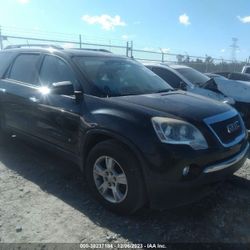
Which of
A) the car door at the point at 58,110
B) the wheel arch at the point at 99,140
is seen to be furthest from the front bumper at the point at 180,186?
the car door at the point at 58,110

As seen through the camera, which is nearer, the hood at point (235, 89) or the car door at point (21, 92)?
the car door at point (21, 92)

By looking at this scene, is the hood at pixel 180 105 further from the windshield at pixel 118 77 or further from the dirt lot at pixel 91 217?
the dirt lot at pixel 91 217

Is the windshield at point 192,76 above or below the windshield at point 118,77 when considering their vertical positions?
below

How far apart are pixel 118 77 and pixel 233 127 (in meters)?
1.63

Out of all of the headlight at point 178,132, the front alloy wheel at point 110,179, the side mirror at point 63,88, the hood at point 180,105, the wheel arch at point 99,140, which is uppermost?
the side mirror at point 63,88

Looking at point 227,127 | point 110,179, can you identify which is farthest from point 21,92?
point 227,127

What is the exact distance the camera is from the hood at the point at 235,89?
23.8 ft

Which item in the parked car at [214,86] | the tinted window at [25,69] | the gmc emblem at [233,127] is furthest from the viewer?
the parked car at [214,86]

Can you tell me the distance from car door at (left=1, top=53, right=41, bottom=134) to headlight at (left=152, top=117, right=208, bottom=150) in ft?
6.80

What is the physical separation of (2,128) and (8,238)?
9.16 ft

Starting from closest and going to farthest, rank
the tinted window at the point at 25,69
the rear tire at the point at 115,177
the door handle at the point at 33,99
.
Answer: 1. the rear tire at the point at 115,177
2. the door handle at the point at 33,99
3. the tinted window at the point at 25,69

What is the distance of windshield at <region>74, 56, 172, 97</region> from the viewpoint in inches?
159

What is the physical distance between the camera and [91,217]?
11.8 feet

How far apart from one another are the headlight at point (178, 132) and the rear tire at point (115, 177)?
396 mm
